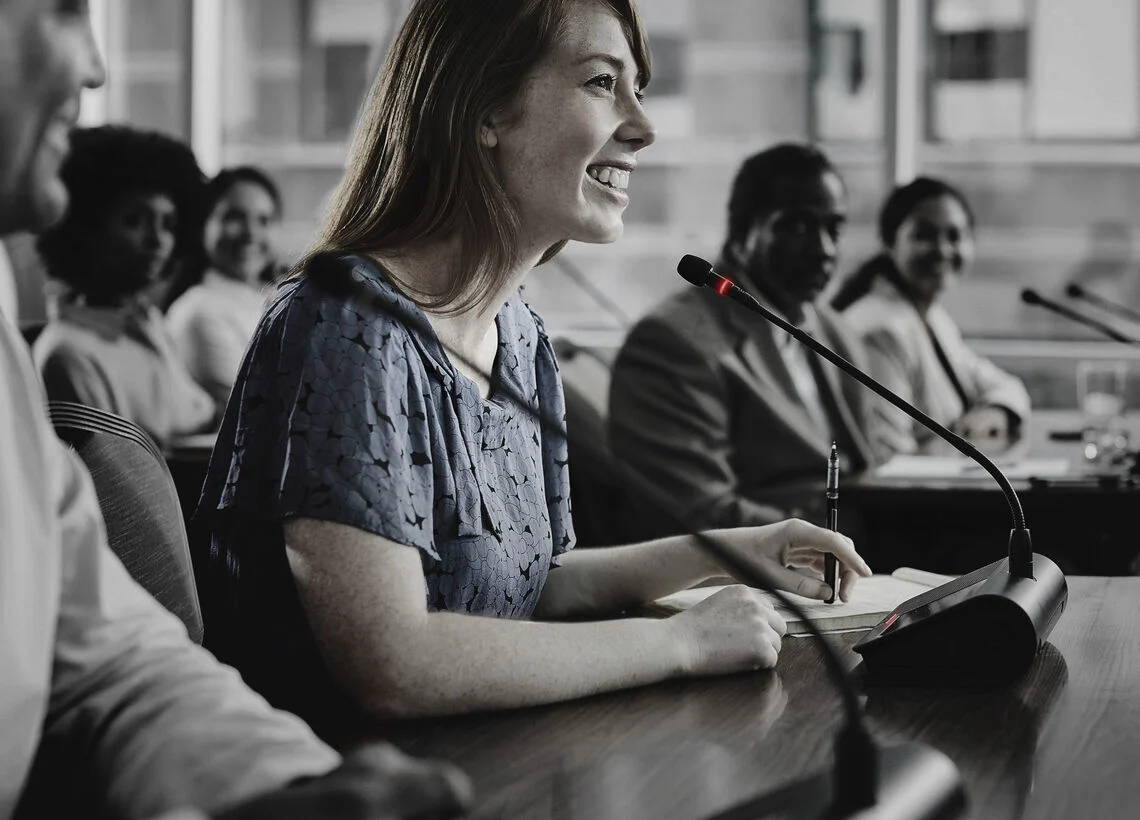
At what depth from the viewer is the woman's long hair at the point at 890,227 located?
4.41 metres

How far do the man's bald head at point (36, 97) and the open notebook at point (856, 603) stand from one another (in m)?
0.75

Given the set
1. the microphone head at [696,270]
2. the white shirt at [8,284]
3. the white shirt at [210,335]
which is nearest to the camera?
the microphone head at [696,270]

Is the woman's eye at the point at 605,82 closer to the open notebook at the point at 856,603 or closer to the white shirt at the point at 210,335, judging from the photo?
the open notebook at the point at 856,603

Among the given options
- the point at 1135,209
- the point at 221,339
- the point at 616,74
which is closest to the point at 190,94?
the point at 221,339

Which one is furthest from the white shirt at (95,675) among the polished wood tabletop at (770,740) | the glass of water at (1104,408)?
the glass of water at (1104,408)

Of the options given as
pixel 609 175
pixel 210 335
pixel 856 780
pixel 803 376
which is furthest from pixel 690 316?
pixel 856 780

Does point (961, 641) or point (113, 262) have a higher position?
point (113, 262)

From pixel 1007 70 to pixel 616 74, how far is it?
5504 millimetres

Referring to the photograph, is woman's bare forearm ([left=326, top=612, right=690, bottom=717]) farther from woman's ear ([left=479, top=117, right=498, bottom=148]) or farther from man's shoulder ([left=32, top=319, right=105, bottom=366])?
man's shoulder ([left=32, top=319, right=105, bottom=366])

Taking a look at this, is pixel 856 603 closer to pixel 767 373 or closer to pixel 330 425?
pixel 330 425

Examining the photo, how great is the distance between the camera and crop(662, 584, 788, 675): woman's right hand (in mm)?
1160

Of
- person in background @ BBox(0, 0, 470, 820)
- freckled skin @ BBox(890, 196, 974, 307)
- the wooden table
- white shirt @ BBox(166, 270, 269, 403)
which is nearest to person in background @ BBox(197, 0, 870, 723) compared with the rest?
person in background @ BBox(0, 0, 470, 820)

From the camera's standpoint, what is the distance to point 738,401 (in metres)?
2.84

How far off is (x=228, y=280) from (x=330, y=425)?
12.0 feet
